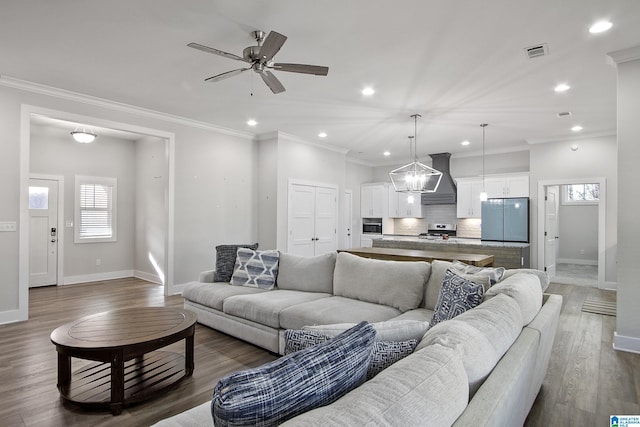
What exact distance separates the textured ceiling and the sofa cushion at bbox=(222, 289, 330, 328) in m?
2.43

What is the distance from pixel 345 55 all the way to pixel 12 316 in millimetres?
4895

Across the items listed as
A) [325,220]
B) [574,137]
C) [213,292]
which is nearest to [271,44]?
[213,292]

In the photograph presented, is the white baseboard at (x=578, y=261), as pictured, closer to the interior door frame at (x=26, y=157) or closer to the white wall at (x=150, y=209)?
the white wall at (x=150, y=209)

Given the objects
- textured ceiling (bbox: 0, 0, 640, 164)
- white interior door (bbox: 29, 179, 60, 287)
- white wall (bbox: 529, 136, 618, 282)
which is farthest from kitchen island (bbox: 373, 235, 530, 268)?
white interior door (bbox: 29, 179, 60, 287)

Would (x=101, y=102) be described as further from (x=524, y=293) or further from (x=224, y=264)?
(x=524, y=293)

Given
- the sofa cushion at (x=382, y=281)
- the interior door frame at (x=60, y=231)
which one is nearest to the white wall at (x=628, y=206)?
the sofa cushion at (x=382, y=281)

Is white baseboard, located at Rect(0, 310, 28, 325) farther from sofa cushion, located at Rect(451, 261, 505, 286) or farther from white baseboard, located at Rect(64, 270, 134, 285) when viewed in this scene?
sofa cushion, located at Rect(451, 261, 505, 286)

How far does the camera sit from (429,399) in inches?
36.4

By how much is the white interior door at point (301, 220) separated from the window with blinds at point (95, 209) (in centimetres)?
374

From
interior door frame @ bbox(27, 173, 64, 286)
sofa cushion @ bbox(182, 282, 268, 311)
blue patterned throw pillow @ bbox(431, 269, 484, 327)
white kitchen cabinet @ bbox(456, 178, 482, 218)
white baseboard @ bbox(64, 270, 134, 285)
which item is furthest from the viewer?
white kitchen cabinet @ bbox(456, 178, 482, 218)

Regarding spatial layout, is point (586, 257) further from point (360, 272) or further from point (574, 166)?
point (360, 272)

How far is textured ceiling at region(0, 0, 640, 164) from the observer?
8.71 ft

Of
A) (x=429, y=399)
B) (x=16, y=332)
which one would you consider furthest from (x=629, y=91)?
(x=16, y=332)

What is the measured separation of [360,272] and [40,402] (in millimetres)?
2647
